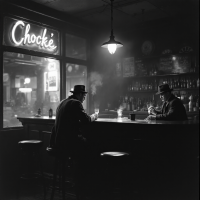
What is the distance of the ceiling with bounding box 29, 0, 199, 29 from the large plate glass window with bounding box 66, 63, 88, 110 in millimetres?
1310

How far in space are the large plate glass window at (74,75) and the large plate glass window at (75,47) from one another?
29 centimetres

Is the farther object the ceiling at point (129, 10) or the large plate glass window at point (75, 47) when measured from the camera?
the large plate glass window at point (75, 47)

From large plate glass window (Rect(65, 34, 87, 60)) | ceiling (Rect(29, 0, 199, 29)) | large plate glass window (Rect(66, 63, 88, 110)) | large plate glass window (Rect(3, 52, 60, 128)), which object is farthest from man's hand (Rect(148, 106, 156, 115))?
large plate glass window (Rect(65, 34, 87, 60))

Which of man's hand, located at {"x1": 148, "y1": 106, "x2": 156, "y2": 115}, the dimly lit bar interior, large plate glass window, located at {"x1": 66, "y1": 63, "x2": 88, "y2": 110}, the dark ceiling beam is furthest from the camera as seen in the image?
large plate glass window, located at {"x1": 66, "y1": 63, "x2": 88, "y2": 110}

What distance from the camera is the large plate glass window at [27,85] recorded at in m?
5.77

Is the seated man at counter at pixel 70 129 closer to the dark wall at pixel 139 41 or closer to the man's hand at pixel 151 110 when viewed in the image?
the man's hand at pixel 151 110

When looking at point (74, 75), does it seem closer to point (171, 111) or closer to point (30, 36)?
point (30, 36)

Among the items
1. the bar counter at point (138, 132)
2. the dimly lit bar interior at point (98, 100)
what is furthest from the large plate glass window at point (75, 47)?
the bar counter at point (138, 132)

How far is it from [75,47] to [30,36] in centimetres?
171

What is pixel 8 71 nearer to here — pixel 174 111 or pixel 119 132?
pixel 119 132

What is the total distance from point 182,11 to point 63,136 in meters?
4.59

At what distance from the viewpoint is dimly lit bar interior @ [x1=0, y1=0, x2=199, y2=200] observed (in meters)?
3.70

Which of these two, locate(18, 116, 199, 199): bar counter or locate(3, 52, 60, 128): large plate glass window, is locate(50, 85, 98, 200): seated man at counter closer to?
locate(18, 116, 199, 199): bar counter

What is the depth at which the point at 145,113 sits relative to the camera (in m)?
6.90
